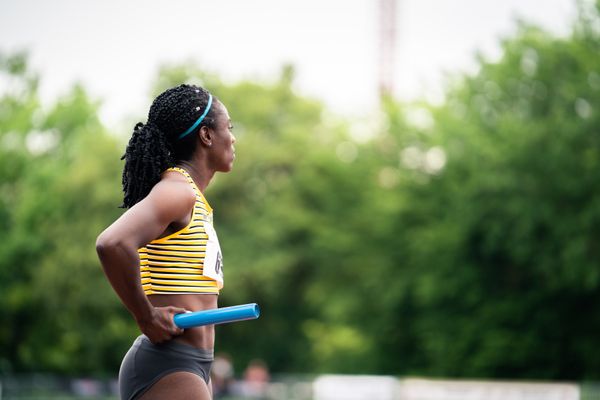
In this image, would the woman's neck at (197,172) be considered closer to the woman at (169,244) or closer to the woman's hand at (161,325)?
the woman at (169,244)

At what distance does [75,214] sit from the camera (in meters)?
39.3

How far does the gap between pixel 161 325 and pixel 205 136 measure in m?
0.75

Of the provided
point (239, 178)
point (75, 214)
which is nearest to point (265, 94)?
point (239, 178)

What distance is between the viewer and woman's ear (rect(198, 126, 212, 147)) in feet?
12.3

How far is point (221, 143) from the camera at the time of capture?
379 centimetres

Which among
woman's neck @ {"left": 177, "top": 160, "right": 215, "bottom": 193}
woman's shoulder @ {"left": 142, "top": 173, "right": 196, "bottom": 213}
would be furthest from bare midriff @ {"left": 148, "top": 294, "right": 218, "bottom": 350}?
woman's neck @ {"left": 177, "top": 160, "right": 215, "bottom": 193}

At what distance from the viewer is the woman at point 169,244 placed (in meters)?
3.33

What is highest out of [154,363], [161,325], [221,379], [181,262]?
[181,262]

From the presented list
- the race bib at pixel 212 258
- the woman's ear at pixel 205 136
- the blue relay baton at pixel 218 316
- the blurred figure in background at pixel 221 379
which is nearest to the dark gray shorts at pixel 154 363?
the blue relay baton at pixel 218 316

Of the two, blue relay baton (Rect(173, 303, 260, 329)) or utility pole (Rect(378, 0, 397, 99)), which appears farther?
utility pole (Rect(378, 0, 397, 99))

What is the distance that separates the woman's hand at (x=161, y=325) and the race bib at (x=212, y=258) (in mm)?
198

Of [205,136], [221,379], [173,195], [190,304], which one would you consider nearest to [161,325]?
[190,304]

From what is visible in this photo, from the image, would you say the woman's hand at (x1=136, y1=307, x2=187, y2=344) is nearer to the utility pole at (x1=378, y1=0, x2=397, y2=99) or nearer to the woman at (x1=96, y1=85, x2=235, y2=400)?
the woman at (x1=96, y1=85, x2=235, y2=400)

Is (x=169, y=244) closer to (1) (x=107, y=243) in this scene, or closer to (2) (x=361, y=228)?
(1) (x=107, y=243)
